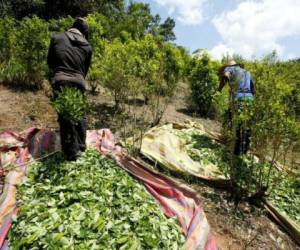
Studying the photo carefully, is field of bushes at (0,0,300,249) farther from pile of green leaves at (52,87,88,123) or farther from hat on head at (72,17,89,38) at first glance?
hat on head at (72,17,89,38)

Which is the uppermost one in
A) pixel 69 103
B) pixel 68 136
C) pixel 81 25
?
pixel 81 25

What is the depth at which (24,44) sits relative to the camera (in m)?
7.78

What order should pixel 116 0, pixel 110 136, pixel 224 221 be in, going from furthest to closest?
pixel 116 0
pixel 110 136
pixel 224 221

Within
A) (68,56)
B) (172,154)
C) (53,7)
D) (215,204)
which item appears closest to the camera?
(68,56)

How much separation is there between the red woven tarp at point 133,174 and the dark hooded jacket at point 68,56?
3.37 ft

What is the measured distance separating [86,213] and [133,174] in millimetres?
1092

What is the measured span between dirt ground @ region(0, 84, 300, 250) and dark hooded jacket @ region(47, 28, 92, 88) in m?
2.18

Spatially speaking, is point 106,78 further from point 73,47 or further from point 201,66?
point 201,66

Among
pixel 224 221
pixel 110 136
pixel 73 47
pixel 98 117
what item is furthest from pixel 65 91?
pixel 98 117

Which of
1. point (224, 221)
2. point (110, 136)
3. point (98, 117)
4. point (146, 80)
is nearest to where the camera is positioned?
point (224, 221)

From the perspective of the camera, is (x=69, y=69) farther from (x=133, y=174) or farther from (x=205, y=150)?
(x=205, y=150)

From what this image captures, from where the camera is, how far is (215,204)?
445 centimetres

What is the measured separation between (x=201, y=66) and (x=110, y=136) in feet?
16.3

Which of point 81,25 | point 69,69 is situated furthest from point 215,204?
point 81,25
